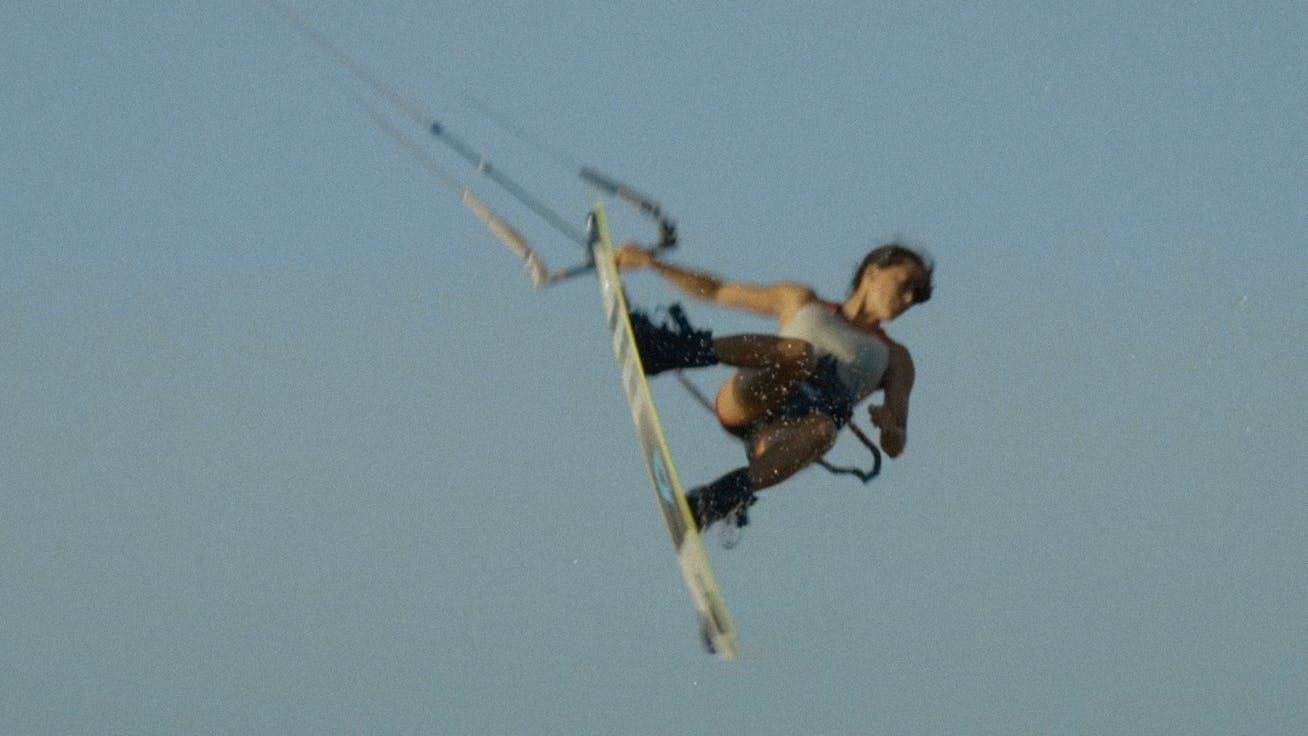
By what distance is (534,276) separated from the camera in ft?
73.5

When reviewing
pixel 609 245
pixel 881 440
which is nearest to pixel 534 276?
pixel 609 245

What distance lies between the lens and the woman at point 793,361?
22.1 metres

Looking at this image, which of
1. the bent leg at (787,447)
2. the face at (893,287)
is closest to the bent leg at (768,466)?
the bent leg at (787,447)

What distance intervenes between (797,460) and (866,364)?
56cm

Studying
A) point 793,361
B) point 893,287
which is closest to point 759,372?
point 793,361

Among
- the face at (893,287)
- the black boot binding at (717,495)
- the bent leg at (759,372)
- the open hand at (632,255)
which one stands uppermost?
the open hand at (632,255)

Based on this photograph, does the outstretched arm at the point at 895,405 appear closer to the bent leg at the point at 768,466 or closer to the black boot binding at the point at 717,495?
the bent leg at the point at 768,466

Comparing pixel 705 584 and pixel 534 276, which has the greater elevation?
pixel 534 276

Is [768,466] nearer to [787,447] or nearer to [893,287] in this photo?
[787,447]

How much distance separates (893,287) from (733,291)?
745mm

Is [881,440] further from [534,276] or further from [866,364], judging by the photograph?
[534,276]

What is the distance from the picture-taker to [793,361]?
22.1m

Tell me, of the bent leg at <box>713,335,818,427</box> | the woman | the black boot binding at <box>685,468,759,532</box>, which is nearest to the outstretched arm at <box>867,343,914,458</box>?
the woman

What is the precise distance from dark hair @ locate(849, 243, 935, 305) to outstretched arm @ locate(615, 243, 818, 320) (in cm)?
31
